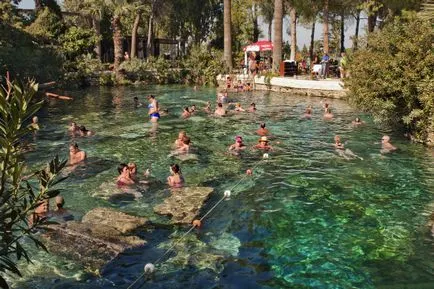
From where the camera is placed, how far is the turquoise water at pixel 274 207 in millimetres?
8648

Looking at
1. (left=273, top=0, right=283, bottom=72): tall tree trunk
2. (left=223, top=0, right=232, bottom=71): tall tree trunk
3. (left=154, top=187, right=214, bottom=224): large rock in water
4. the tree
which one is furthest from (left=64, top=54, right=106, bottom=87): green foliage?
(left=154, top=187, right=214, bottom=224): large rock in water

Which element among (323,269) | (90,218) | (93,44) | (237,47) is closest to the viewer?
(323,269)

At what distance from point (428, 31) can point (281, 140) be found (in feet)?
24.4

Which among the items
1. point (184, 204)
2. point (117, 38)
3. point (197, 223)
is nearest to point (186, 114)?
point (184, 204)

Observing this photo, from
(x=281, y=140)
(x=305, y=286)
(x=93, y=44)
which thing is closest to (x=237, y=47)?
(x=93, y=44)

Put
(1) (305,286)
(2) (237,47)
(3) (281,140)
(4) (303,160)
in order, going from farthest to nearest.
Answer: (2) (237,47)
(3) (281,140)
(4) (303,160)
(1) (305,286)

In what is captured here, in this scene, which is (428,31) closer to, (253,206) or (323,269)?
(253,206)

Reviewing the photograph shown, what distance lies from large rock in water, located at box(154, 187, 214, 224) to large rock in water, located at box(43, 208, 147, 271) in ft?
2.91

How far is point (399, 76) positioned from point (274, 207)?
372 inches

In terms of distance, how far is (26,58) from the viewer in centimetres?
3092

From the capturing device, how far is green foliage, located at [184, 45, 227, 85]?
47531 mm

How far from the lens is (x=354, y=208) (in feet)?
39.4

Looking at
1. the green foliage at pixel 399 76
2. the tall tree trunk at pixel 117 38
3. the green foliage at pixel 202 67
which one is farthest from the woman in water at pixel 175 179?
the tall tree trunk at pixel 117 38

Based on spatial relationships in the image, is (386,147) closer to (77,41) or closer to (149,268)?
(149,268)
